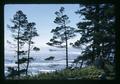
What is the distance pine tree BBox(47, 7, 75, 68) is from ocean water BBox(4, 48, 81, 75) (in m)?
0.10

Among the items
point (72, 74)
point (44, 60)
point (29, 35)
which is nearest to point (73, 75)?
point (72, 74)

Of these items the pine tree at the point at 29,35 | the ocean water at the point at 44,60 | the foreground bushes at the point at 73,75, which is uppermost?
the pine tree at the point at 29,35

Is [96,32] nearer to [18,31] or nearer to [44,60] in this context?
[44,60]

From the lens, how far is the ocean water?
3.01 meters

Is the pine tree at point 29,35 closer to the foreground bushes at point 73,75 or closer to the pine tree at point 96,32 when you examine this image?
the foreground bushes at point 73,75

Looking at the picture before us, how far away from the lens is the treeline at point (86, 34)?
303 centimetres

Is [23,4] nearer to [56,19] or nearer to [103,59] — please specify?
[56,19]

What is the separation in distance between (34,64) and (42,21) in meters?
0.54

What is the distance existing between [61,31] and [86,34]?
0.32m

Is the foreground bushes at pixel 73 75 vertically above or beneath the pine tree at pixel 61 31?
beneath

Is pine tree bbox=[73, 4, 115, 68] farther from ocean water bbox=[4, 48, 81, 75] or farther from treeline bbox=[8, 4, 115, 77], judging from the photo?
ocean water bbox=[4, 48, 81, 75]

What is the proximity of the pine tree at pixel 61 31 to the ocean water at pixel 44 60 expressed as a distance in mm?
95

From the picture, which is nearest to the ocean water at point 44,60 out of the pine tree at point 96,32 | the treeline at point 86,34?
the treeline at point 86,34

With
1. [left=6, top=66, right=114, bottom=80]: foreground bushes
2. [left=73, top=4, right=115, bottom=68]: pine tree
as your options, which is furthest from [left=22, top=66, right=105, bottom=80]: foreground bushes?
[left=73, top=4, right=115, bottom=68]: pine tree
